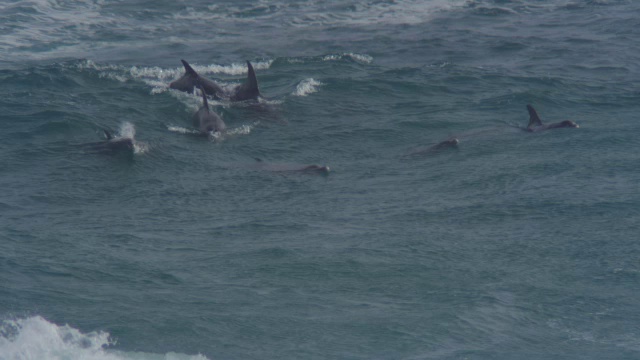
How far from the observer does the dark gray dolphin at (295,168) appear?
75.5 ft

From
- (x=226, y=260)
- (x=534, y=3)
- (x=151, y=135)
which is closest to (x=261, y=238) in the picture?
(x=226, y=260)

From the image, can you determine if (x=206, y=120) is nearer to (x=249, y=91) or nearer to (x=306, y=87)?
(x=249, y=91)

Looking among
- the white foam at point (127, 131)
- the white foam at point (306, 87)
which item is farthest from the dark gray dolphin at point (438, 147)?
the white foam at point (127, 131)

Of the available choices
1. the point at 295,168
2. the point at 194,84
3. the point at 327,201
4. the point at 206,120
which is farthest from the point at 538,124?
the point at 194,84

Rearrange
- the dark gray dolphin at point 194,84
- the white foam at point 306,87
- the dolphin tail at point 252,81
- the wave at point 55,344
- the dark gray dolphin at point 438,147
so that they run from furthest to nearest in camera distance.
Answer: the white foam at point 306,87 → the dark gray dolphin at point 194,84 → the dolphin tail at point 252,81 → the dark gray dolphin at point 438,147 → the wave at point 55,344

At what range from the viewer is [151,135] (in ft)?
84.9

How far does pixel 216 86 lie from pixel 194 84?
0.74 meters

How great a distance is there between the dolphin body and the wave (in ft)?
51.3

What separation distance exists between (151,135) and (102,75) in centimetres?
717

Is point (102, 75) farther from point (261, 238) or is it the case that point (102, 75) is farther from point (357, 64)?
point (261, 238)

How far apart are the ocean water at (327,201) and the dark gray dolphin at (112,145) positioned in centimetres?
23

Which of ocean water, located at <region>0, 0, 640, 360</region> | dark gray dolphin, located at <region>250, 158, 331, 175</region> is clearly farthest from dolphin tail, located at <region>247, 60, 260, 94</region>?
dark gray dolphin, located at <region>250, 158, 331, 175</region>

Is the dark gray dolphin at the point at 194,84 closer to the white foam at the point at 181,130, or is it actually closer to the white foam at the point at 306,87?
the white foam at the point at 306,87

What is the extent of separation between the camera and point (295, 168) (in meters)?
23.3
